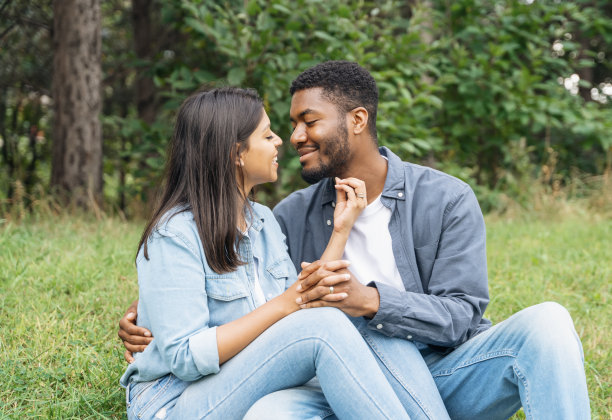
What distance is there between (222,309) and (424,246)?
35.8 inches

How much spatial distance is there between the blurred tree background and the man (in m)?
2.30

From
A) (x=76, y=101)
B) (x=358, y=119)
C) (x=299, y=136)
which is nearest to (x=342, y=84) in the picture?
(x=358, y=119)

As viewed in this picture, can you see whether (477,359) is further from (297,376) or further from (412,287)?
(297,376)

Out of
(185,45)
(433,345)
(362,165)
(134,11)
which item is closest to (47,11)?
(134,11)

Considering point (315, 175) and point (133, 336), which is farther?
point (315, 175)

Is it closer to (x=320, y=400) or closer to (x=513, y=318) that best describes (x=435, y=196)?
(x=513, y=318)

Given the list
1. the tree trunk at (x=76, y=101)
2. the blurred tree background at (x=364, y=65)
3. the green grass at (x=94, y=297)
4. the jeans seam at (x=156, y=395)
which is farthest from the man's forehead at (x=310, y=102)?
the tree trunk at (x=76, y=101)

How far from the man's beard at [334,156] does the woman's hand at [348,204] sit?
26 centimetres

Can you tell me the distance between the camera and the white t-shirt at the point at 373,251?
263 centimetres

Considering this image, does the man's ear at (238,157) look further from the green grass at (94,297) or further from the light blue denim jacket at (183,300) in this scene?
the green grass at (94,297)

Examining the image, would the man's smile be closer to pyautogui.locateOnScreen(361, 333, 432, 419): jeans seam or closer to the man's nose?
the man's nose

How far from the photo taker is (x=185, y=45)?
739cm

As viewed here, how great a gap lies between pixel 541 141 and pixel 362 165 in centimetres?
529

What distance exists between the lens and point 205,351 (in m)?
1.99
